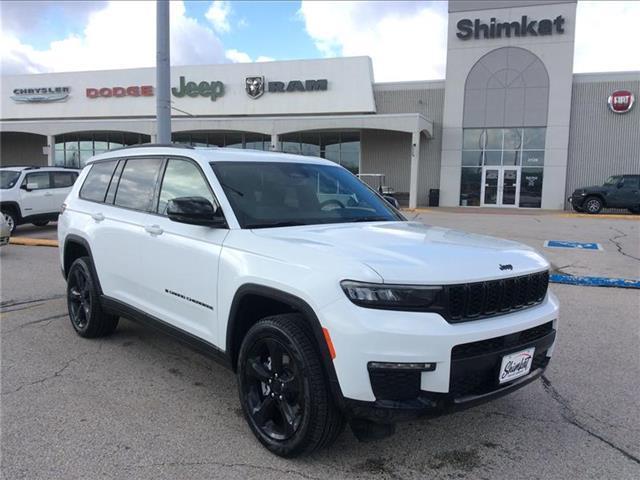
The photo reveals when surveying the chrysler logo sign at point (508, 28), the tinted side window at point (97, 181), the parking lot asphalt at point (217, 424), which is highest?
the chrysler logo sign at point (508, 28)

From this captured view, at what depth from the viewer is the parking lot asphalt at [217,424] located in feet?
9.88

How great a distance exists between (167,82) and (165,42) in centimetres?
80

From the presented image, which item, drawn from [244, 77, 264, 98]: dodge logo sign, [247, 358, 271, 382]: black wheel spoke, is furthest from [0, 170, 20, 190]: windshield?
[244, 77, 264, 98]: dodge logo sign

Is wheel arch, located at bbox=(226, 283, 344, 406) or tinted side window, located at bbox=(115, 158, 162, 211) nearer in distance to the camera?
wheel arch, located at bbox=(226, 283, 344, 406)

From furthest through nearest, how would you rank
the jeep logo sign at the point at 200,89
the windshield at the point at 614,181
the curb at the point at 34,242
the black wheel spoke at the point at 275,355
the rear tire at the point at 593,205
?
the jeep logo sign at the point at 200,89, the rear tire at the point at 593,205, the windshield at the point at 614,181, the curb at the point at 34,242, the black wheel spoke at the point at 275,355

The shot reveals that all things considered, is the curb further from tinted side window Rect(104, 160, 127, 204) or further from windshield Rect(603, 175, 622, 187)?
windshield Rect(603, 175, 622, 187)

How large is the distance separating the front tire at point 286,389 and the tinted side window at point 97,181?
9.21ft

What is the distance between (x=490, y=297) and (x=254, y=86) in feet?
96.5

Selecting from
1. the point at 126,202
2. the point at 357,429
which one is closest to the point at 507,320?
the point at 357,429

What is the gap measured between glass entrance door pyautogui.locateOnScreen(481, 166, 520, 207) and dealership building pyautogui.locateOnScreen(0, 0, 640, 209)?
0.18ft

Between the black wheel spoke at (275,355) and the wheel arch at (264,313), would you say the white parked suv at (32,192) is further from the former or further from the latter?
the black wheel spoke at (275,355)

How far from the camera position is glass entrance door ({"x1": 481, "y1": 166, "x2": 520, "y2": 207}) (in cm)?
2852

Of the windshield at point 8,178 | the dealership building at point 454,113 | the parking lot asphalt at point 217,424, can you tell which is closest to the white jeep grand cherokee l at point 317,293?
the parking lot asphalt at point 217,424

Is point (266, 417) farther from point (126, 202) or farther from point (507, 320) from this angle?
point (126, 202)
